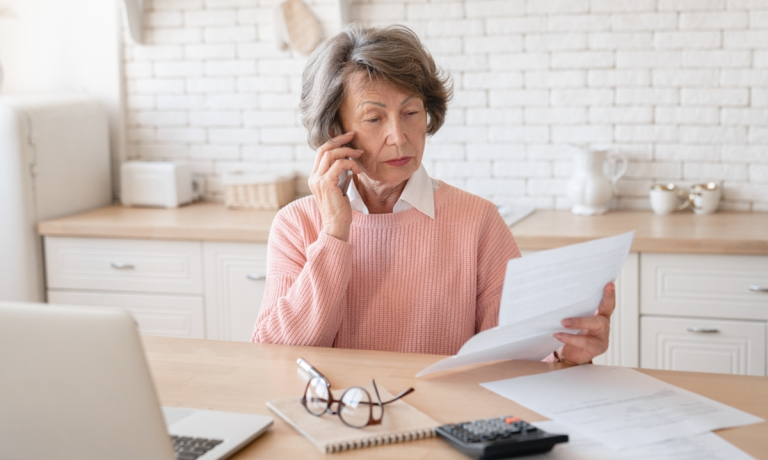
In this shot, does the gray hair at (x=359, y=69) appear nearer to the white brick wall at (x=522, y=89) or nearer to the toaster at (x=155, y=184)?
the white brick wall at (x=522, y=89)

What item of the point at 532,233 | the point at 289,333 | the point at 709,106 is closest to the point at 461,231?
the point at 289,333

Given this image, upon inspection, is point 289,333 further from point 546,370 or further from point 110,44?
point 110,44

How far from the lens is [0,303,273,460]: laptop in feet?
2.98

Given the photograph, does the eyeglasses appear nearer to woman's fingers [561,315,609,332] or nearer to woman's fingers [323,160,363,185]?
woman's fingers [561,315,609,332]

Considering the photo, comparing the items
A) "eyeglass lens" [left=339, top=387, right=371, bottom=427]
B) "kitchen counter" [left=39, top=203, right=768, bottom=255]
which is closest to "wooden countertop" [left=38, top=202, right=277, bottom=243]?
"kitchen counter" [left=39, top=203, right=768, bottom=255]

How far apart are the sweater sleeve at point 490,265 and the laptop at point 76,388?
1.01 meters

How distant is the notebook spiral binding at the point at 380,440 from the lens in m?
1.10

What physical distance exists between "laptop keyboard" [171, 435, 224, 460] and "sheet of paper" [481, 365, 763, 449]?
473mm

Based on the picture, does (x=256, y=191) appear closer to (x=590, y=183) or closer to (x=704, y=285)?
(x=590, y=183)

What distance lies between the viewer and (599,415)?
47.1 inches

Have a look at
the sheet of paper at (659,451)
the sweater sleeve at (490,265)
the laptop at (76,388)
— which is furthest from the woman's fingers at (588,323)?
the laptop at (76,388)

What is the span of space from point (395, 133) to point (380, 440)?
81 cm

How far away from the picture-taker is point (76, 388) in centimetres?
92

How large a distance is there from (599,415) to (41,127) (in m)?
2.62
